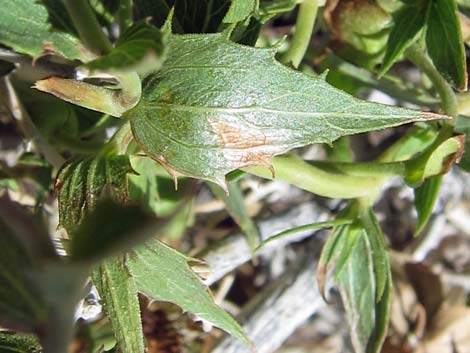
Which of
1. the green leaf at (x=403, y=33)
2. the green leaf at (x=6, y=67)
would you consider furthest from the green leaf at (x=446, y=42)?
the green leaf at (x=6, y=67)

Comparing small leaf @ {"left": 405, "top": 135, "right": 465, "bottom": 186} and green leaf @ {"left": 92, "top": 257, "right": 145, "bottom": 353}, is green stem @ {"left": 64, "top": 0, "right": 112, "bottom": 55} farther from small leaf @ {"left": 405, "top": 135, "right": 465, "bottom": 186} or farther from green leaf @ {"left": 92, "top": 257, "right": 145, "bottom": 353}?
small leaf @ {"left": 405, "top": 135, "right": 465, "bottom": 186}

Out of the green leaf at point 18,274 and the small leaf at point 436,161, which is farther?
the small leaf at point 436,161

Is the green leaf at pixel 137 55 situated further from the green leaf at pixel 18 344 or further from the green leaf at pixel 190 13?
the green leaf at pixel 18 344

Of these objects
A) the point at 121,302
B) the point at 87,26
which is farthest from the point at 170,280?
the point at 87,26

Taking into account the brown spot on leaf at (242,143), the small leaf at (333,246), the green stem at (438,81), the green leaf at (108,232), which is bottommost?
the small leaf at (333,246)

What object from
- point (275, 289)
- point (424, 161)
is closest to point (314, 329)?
point (275, 289)

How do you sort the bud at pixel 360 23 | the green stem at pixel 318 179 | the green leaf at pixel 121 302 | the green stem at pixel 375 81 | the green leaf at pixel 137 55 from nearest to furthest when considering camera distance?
the green leaf at pixel 137 55, the green leaf at pixel 121 302, the green stem at pixel 318 179, the bud at pixel 360 23, the green stem at pixel 375 81

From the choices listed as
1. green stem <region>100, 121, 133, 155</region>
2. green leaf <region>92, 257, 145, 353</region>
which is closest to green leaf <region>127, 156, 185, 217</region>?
green stem <region>100, 121, 133, 155</region>

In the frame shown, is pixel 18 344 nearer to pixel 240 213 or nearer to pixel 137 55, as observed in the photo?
pixel 137 55
